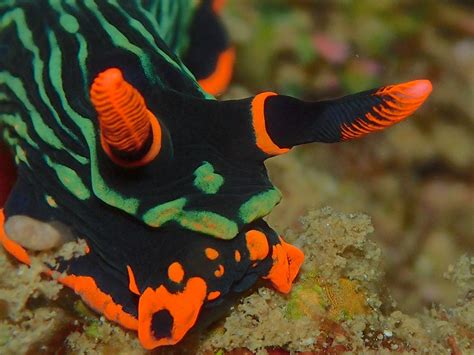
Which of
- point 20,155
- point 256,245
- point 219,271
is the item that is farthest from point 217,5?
point 219,271

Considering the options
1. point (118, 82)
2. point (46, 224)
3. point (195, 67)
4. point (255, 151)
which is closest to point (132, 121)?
point (118, 82)

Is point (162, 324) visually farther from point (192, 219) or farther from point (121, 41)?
point (121, 41)

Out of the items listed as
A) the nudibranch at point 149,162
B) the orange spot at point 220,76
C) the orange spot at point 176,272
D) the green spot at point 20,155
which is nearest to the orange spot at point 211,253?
the nudibranch at point 149,162

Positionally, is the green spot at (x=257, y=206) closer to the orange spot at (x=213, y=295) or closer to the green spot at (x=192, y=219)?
the green spot at (x=192, y=219)

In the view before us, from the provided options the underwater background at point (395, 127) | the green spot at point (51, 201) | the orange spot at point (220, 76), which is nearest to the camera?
the green spot at point (51, 201)

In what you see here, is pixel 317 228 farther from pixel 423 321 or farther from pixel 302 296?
Answer: pixel 423 321
